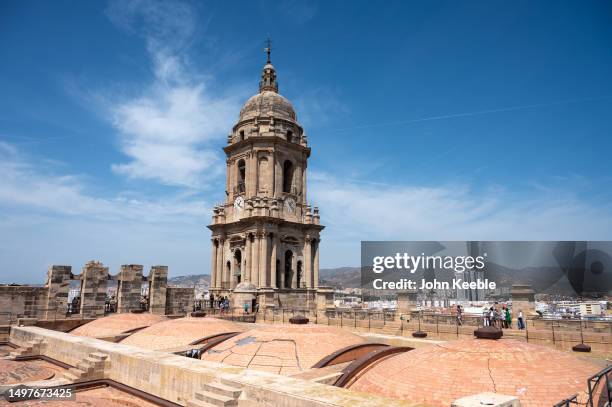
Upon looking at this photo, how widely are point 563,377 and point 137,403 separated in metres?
8.55

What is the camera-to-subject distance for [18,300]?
22.0 metres

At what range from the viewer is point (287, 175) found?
41875mm

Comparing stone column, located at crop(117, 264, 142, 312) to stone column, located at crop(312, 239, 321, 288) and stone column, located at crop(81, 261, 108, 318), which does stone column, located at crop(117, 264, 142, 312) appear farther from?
stone column, located at crop(312, 239, 321, 288)

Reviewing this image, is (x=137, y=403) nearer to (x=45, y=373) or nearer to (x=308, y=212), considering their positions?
(x=45, y=373)

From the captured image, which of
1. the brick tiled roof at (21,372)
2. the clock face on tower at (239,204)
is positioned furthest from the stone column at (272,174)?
the brick tiled roof at (21,372)

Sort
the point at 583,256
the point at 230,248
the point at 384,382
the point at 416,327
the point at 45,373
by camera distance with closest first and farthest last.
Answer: the point at 384,382 < the point at 45,373 < the point at 416,327 < the point at 230,248 < the point at 583,256

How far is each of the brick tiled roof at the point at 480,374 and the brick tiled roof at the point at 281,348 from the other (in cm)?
324

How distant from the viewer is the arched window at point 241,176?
41031 mm

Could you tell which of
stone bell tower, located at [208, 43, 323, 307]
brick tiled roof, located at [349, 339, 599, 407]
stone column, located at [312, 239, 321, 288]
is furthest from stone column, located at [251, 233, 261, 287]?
brick tiled roof, located at [349, 339, 599, 407]

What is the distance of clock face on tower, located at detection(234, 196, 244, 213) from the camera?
39.9 m

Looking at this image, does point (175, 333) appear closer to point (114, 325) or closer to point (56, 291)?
point (114, 325)

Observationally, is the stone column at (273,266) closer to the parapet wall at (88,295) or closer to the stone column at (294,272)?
the stone column at (294,272)

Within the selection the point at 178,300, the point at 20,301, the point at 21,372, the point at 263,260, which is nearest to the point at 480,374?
the point at 21,372

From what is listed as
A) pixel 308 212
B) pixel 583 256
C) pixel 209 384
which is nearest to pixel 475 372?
pixel 209 384
